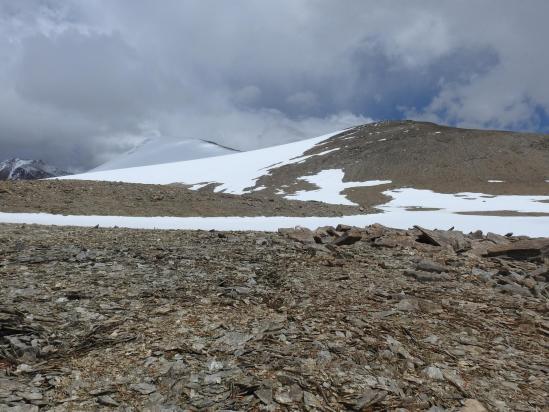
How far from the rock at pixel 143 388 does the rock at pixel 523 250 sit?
1235 cm

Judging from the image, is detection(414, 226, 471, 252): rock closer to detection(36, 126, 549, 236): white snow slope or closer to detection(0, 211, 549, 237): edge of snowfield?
detection(0, 211, 549, 237): edge of snowfield

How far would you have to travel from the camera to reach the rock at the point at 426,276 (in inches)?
425

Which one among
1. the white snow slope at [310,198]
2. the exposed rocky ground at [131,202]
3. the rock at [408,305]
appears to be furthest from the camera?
the exposed rocky ground at [131,202]

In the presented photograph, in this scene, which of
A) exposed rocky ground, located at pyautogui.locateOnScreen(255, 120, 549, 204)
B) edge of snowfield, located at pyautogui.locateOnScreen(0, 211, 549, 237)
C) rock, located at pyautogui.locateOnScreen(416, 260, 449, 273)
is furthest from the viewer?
exposed rocky ground, located at pyautogui.locateOnScreen(255, 120, 549, 204)

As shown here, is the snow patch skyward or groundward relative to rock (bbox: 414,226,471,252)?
skyward

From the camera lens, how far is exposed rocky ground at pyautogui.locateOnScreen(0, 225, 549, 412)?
18.2ft

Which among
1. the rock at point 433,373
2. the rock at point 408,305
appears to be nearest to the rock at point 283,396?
the rock at point 433,373

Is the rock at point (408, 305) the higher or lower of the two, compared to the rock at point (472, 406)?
higher

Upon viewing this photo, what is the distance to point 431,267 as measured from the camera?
1157 centimetres

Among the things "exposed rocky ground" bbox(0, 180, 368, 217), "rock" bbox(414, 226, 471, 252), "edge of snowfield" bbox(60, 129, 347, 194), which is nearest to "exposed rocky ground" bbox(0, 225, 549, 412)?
"rock" bbox(414, 226, 471, 252)

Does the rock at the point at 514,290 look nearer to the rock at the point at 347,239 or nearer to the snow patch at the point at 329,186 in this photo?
the rock at the point at 347,239

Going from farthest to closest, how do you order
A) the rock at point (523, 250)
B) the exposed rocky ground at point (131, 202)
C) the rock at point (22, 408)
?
the exposed rocky ground at point (131, 202)
the rock at point (523, 250)
the rock at point (22, 408)

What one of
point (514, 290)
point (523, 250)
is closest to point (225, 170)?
point (523, 250)

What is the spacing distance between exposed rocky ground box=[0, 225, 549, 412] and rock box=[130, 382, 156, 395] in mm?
18
